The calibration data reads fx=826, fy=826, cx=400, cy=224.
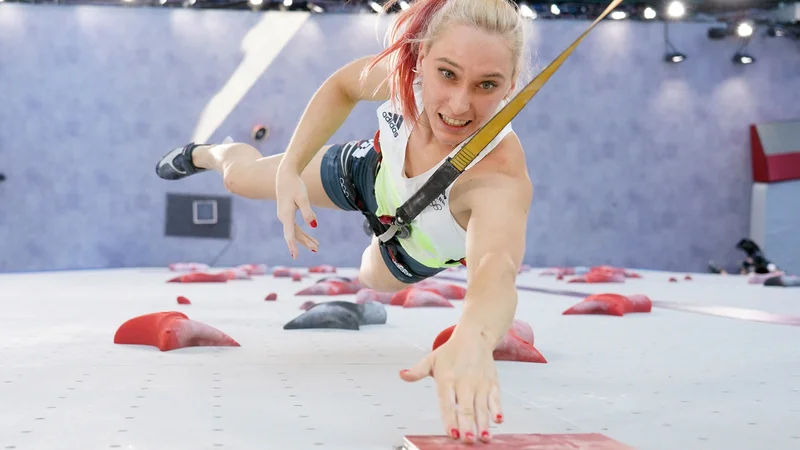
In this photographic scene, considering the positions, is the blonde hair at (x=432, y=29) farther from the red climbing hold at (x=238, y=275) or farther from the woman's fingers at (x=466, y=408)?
the red climbing hold at (x=238, y=275)

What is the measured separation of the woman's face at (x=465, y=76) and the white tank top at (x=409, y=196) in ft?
0.52

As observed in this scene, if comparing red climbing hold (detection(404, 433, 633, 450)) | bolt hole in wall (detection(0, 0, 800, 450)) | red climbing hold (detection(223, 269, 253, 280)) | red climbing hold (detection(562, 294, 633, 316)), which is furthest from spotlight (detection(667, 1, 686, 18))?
red climbing hold (detection(404, 433, 633, 450))

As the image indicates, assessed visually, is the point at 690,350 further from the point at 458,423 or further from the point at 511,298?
the point at 458,423

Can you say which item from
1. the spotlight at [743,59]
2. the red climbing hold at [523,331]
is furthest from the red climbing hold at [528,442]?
the spotlight at [743,59]

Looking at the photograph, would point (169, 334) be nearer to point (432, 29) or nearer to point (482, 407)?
point (432, 29)

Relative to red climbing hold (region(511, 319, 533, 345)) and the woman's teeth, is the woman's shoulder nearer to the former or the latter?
the woman's teeth

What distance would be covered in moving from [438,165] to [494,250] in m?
0.44

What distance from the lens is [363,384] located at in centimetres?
176

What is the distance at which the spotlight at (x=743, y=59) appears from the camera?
370 inches

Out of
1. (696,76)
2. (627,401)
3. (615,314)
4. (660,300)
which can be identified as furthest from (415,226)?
(696,76)

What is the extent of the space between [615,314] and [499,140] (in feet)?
5.93

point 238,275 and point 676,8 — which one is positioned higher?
point 676,8

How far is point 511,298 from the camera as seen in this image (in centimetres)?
130

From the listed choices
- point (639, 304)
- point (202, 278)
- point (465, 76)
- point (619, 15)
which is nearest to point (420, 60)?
point (465, 76)
